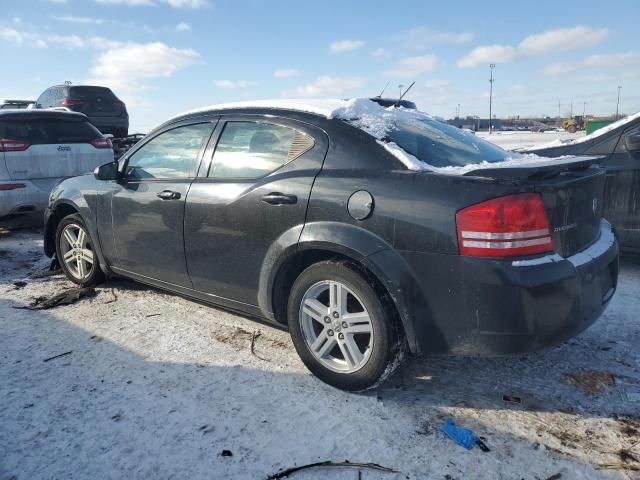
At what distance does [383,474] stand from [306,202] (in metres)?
1.45

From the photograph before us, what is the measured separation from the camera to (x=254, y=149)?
10.5ft

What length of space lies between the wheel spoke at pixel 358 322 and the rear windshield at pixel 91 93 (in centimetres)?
1301

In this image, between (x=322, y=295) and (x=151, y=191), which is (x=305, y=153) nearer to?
(x=322, y=295)

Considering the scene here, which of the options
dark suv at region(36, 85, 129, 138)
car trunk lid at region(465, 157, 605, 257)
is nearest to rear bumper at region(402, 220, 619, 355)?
car trunk lid at region(465, 157, 605, 257)

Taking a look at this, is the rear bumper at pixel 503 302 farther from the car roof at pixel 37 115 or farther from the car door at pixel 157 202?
the car roof at pixel 37 115

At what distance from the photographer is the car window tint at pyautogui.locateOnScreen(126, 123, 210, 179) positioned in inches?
141

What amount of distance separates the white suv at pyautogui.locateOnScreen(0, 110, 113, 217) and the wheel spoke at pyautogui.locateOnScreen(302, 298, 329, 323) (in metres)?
5.13

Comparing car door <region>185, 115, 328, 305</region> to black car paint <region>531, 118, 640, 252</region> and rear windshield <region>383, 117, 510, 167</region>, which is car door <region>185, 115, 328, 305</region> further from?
black car paint <region>531, 118, 640, 252</region>

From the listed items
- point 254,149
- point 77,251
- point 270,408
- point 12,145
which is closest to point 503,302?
point 270,408

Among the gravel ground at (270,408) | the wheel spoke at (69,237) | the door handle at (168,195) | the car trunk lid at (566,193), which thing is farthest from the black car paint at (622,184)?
the wheel spoke at (69,237)

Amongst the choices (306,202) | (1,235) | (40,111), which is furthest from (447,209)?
(1,235)

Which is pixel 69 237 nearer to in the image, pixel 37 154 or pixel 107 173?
pixel 107 173

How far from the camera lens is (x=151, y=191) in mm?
3723

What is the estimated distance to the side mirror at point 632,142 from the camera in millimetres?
4660
